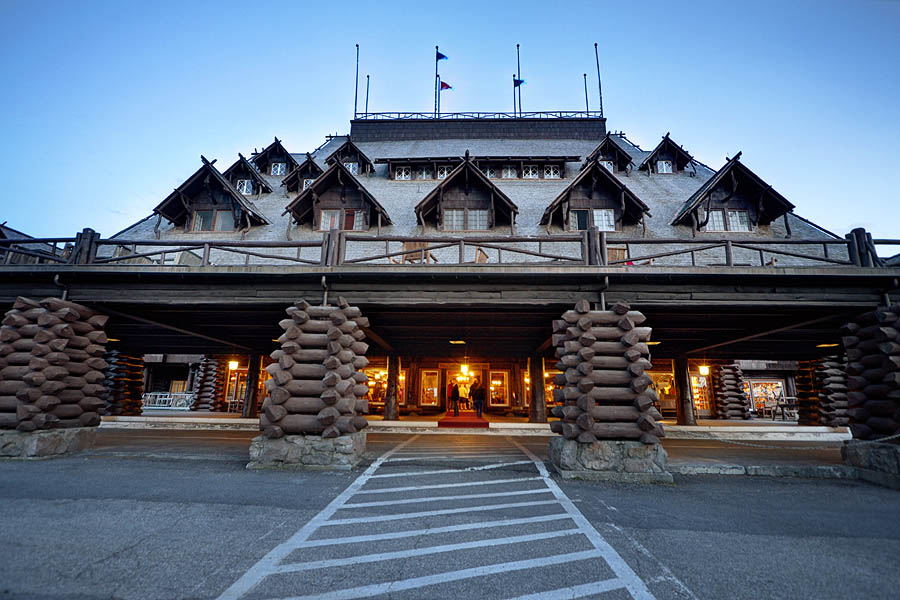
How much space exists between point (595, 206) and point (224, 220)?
51.5ft

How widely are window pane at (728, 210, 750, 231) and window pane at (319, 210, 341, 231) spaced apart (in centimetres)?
1604

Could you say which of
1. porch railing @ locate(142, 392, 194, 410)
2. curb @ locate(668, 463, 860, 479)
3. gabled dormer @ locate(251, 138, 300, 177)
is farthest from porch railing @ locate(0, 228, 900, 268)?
porch railing @ locate(142, 392, 194, 410)

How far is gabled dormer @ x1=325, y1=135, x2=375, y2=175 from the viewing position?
73.8 feet

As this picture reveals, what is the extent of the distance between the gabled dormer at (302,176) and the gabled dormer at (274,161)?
3600 mm

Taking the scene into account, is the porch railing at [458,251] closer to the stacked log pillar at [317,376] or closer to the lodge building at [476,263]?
the lodge building at [476,263]

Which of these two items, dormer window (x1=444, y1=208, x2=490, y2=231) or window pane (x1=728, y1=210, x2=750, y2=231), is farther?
dormer window (x1=444, y1=208, x2=490, y2=231)

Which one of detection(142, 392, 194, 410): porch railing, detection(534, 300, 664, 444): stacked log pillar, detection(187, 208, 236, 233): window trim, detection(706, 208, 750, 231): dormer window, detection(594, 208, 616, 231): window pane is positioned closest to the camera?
detection(534, 300, 664, 444): stacked log pillar

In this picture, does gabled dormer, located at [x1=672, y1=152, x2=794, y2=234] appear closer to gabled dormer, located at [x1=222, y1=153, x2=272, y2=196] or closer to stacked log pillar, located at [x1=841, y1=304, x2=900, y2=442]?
stacked log pillar, located at [x1=841, y1=304, x2=900, y2=442]

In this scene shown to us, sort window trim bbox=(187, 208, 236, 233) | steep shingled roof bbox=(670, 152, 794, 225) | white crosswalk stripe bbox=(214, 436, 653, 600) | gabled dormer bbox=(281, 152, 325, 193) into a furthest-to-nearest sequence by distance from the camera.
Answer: gabled dormer bbox=(281, 152, 325, 193) → window trim bbox=(187, 208, 236, 233) → steep shingled roof bbox=(670, 152, 794, 225) → white crosswalk stripe bbox=(214, 436, 653, 600)

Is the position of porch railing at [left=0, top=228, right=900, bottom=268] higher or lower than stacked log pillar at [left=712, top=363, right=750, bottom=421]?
higher

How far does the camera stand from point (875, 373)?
8375 millimetres

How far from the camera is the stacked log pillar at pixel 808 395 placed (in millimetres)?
18172

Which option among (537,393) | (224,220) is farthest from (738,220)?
(224,220)

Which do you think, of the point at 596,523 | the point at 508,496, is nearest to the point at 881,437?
the point at 596,523
